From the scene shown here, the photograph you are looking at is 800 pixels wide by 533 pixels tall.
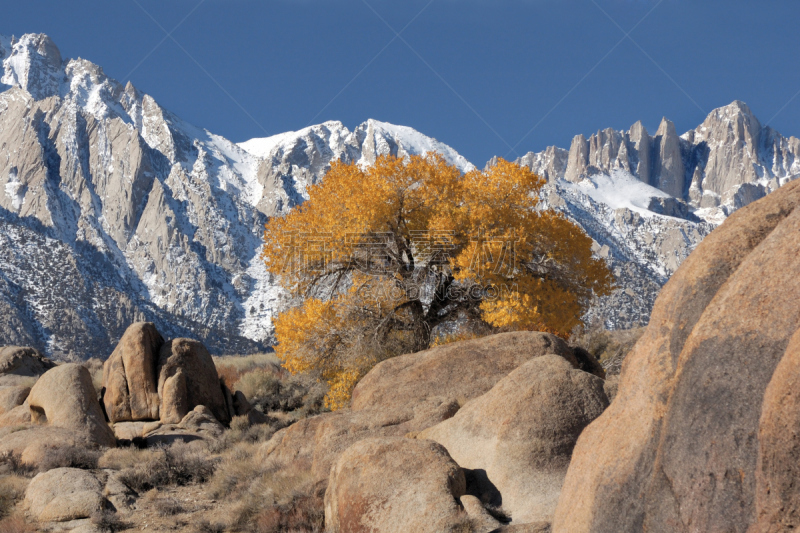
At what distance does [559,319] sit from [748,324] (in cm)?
1242

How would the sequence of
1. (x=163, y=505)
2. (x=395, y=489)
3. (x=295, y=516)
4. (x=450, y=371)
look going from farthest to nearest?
(x=450, y=371), (x=163, y=505), (x=295, y=516), (x=395, y=489)

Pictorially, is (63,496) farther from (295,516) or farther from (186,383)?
(186,383)

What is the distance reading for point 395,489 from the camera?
6.93 meters

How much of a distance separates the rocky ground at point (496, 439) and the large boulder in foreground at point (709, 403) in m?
0.01

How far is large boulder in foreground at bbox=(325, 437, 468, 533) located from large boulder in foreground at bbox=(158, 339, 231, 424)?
10.5 m

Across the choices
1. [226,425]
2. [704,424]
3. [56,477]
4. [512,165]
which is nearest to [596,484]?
[704,424]

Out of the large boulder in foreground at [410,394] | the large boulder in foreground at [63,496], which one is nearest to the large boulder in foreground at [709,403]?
the large boulder in foreground at [410,394]

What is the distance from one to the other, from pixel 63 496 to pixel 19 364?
14.5m

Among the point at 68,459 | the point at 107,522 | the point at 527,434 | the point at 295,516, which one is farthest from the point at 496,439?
the point at 68,459

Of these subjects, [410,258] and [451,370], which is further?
[410,258]

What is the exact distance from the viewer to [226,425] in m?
17.8

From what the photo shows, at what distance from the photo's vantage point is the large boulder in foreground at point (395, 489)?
6520 mm

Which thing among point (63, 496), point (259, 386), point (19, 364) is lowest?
point (63, 496)

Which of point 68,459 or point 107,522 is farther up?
point 68,459
